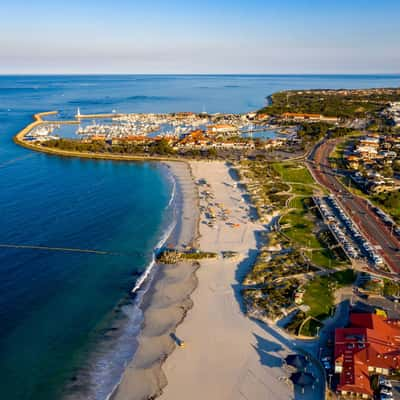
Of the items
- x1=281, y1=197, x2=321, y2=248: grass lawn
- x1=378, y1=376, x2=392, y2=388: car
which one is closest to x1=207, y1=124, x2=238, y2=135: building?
x1=281, y1=197, x2=321, y2=248: grass lawn

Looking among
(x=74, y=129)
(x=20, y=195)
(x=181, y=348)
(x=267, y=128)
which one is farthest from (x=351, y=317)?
(x=74, y=129)

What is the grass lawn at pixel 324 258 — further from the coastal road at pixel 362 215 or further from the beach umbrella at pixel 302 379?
the beach umbrella at pixel 302 379

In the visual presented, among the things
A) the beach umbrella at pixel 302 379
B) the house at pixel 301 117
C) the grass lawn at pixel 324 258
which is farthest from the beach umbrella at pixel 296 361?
the house at pixel 301 117

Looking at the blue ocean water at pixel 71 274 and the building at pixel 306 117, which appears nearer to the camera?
the blue ocean water at pixel 71 274

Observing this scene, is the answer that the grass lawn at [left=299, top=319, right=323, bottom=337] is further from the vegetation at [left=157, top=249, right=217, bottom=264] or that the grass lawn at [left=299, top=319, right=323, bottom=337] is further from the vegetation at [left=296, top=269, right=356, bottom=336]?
the vegetation at [left=157, top=249, right=217, bottom=264]

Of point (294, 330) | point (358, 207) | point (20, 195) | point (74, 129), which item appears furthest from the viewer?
point (74, 129)

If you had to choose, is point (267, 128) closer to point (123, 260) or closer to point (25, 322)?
point (123, 260)
